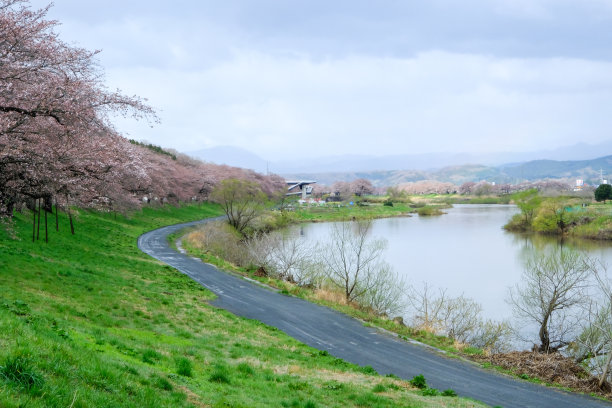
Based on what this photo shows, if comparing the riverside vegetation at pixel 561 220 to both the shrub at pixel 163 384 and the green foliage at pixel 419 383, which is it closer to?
the green foliage at pixel 419 383

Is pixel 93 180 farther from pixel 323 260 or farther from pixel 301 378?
pixel 323 260

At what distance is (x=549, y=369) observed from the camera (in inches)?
707

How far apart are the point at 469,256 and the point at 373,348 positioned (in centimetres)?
3370

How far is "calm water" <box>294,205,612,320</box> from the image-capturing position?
35.9m

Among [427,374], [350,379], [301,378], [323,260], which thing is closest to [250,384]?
[301,378]

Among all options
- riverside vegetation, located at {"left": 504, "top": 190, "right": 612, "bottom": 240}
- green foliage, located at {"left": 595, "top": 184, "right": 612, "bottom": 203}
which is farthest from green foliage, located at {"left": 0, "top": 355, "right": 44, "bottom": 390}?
green foliage, located at {"left": 595, "top": 184, "right": 612, "bottom": 203}

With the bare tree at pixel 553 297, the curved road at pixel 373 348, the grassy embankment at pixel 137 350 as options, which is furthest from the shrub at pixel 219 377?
the bare tree at pixel 553 297

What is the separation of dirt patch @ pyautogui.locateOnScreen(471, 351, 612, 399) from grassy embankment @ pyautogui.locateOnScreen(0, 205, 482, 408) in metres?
6.63

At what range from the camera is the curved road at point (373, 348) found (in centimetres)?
1552

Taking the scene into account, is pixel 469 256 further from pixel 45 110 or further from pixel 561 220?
pixel 45 110

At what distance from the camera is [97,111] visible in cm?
1611

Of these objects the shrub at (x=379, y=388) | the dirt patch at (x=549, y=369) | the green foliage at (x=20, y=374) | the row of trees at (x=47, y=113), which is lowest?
the dirt patch at (x=549, y=369)

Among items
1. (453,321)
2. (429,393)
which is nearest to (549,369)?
(429,393)

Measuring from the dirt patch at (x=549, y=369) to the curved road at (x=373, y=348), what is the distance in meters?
0.97
